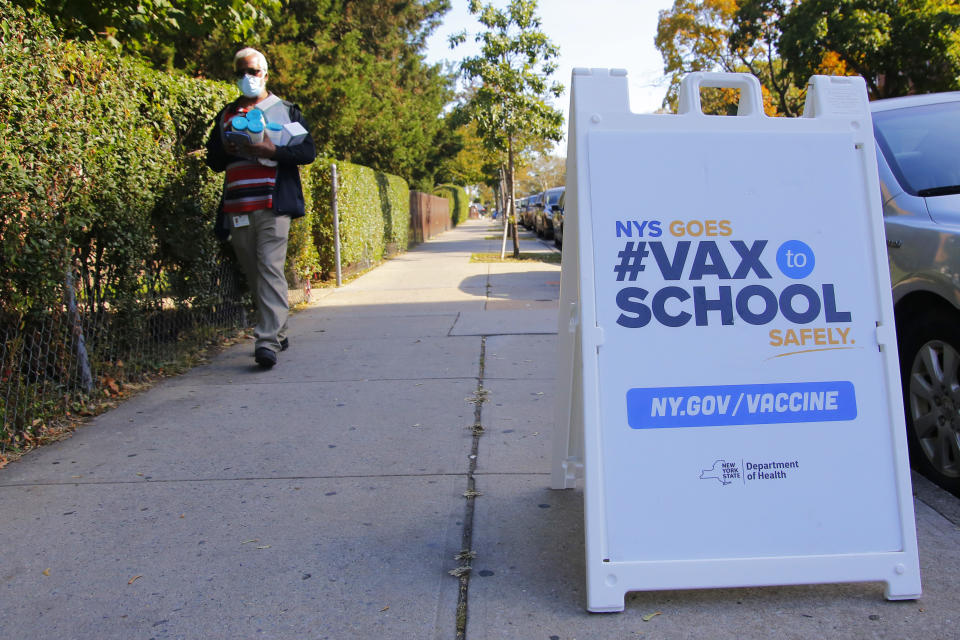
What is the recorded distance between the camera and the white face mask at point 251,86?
5.84 meters

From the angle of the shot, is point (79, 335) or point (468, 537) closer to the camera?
point (468, 537)

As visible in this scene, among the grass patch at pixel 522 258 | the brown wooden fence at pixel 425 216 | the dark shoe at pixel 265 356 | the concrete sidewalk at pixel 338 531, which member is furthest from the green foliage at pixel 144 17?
the brown wooden fence at pixel 425 216

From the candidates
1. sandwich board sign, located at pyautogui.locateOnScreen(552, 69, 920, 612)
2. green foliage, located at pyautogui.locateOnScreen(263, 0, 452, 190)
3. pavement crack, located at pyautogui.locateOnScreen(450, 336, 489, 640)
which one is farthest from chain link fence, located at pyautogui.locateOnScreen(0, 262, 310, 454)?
green foliage, located at pyautogui.locateOnScreen(263, 0, 452, 190)

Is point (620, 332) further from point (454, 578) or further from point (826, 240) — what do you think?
point (454, 578)

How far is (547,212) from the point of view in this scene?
26.1 m

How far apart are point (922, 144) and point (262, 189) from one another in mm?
4228

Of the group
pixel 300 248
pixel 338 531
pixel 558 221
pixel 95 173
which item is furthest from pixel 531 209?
pixel 338 531

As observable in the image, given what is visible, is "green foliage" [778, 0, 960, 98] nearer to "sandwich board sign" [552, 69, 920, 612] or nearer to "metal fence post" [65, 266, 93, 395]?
"sandwich board sign" [552, 69, 920, 612]

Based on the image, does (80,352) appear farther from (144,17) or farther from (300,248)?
(300,248)

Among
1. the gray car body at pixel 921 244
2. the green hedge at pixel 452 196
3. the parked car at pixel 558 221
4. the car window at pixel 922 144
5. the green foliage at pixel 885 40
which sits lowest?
the gray car body at pixel 921 244

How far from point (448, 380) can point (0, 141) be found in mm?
3083

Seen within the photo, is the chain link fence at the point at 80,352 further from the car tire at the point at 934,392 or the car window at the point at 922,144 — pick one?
the car window at the point at 922,144

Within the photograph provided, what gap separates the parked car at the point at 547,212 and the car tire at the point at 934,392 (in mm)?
20851

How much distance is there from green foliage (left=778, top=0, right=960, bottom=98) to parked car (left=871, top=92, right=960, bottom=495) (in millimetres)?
18112
